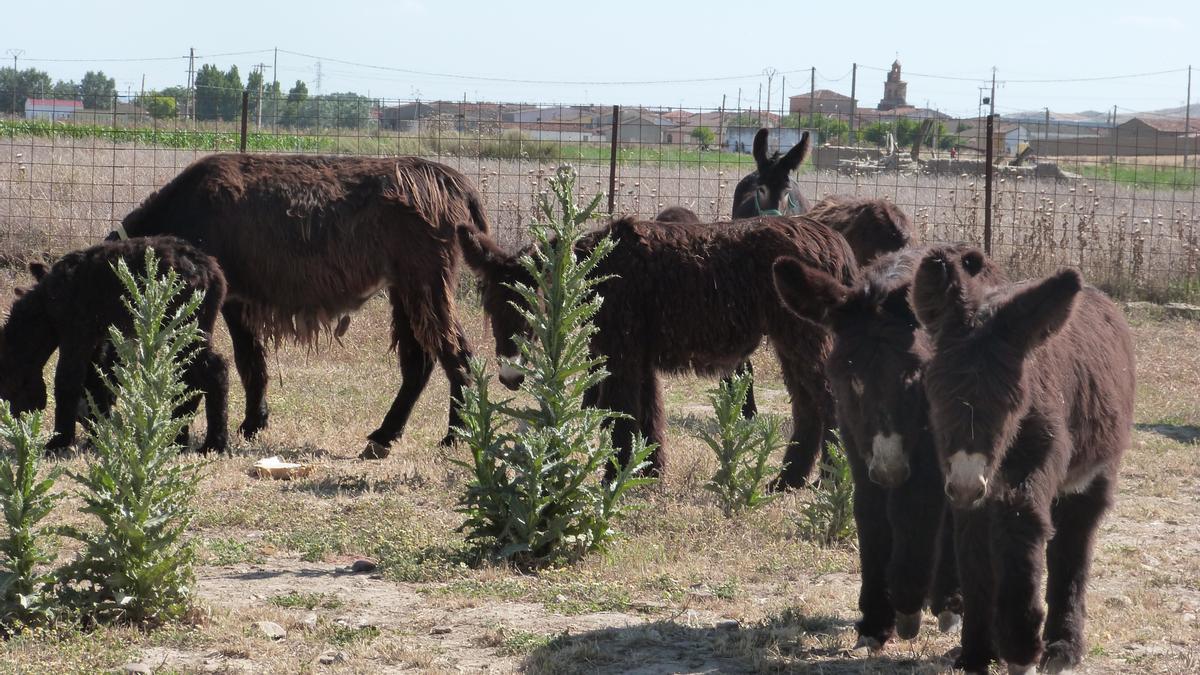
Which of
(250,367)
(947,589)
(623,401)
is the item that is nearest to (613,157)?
(250,367)

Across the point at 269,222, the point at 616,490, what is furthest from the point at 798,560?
the point at 269,222

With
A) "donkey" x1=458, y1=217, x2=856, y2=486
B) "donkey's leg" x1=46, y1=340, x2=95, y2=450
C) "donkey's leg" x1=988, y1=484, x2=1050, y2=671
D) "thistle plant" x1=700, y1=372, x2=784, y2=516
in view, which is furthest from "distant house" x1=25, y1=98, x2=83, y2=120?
"donkey's leg" x1=988, y1=484, x2=1050, y2=671

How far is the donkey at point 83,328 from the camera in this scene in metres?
7.84

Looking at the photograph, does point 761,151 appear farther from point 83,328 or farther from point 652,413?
point 83,328

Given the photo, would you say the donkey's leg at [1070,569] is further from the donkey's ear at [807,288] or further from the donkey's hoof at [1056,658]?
the donkey's ear at [807,288]

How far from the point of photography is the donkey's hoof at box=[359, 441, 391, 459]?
8.46m

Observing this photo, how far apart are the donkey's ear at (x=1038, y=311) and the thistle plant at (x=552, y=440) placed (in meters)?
2.22

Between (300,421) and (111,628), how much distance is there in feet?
15.6

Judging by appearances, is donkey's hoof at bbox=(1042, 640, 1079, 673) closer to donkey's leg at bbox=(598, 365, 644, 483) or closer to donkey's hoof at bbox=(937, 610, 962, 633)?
donkey's hoof at bbox=(937, 610, 962, 633)

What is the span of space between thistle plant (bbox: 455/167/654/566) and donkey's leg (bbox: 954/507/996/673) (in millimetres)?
1995

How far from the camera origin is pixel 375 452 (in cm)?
847

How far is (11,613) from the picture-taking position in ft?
15.1

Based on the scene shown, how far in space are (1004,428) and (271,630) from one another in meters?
2.82

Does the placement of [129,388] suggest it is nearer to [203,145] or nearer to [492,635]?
[492,635]
